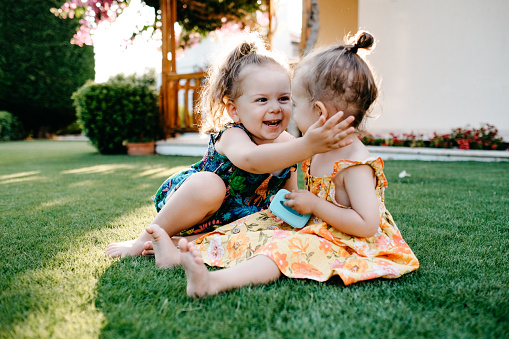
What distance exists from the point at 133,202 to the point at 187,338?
6.70ft

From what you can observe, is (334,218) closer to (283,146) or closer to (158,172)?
(283,146)

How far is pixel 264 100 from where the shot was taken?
171 centimetres

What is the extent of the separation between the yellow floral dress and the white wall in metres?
5.39

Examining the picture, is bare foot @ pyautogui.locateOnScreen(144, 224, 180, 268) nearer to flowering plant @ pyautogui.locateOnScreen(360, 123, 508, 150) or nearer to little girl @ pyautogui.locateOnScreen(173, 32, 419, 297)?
little girl @ pyautogui.locateOnScreen(173, 32, 419, 297)

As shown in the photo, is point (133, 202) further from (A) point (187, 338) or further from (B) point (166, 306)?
(A) point (187, 338)

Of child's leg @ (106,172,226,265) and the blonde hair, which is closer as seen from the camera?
child's leg @ (106,172,226,265)

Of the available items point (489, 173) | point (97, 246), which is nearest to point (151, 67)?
point (489, 173)

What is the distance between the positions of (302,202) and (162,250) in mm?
554

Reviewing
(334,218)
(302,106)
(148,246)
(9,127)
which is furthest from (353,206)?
(9,127)

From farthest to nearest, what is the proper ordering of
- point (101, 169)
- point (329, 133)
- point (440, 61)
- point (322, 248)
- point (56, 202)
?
point (440, 61)
point (101, 169)
point (56, 202)
point (322, 248)
point (329, 133)

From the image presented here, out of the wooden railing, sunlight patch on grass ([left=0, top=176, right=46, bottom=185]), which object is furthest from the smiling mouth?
the wooden railing

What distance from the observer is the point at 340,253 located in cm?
142

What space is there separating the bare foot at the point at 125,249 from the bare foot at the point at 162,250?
0.15 m

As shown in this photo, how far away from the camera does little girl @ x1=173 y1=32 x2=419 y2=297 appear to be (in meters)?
1.33
